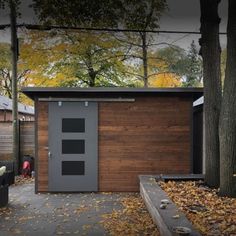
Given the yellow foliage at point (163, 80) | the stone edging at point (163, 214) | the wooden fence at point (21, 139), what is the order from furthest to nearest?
the yellow foliage at point (163, 80) → the wooden fence at point (21, 139) → the stone edging at point (163, 214)

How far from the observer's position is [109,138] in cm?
1001

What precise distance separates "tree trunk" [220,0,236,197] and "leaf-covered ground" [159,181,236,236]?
33cm

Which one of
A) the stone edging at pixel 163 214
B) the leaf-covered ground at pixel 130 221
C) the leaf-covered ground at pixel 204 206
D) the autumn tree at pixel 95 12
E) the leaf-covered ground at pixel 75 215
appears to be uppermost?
the autumn tree at pixel 95 12

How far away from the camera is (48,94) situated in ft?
32.3

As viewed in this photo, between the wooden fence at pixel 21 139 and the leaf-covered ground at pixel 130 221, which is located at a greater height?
the wooden fence at pixel 21 139

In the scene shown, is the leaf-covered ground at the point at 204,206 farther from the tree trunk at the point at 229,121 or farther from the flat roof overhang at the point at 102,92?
the flat roof overhang at the point at 102,92

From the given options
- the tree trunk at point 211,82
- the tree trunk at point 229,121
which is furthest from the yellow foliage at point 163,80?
the tree trunk at point 229,121

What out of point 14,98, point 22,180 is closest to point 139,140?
point 22,180

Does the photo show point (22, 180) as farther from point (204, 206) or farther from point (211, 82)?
point (204, 206)

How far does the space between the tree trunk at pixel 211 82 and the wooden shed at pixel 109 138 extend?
164 centimetres

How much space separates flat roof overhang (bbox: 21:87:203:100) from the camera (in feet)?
31.4

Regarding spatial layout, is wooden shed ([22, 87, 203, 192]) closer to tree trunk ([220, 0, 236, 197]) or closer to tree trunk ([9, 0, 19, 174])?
tree trunk ([220, 0, 236, 197])

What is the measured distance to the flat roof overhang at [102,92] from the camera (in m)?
9.58

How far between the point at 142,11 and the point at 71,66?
967cm
